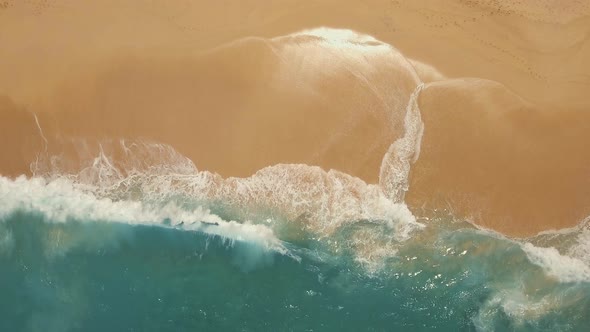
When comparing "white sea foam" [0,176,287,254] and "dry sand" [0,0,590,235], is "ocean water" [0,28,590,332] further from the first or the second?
"dry sand" [0,0,590,235]

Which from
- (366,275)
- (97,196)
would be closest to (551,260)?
(366,275)

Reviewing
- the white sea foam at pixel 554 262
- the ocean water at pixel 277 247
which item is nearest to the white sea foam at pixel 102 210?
the ocean water at pixel 277 247

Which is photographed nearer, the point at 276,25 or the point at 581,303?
the point at 581,303

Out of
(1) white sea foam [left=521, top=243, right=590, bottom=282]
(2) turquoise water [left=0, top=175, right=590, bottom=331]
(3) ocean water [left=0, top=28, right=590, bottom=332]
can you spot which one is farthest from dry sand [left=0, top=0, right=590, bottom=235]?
(2) turquoise water [left=0, top=175, right=590, bottom=331]

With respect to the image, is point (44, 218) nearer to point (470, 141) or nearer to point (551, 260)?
point (470, 141)

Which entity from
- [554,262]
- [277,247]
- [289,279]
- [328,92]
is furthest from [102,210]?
[554,262]

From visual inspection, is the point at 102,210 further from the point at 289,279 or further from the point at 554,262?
the point at 554,262
